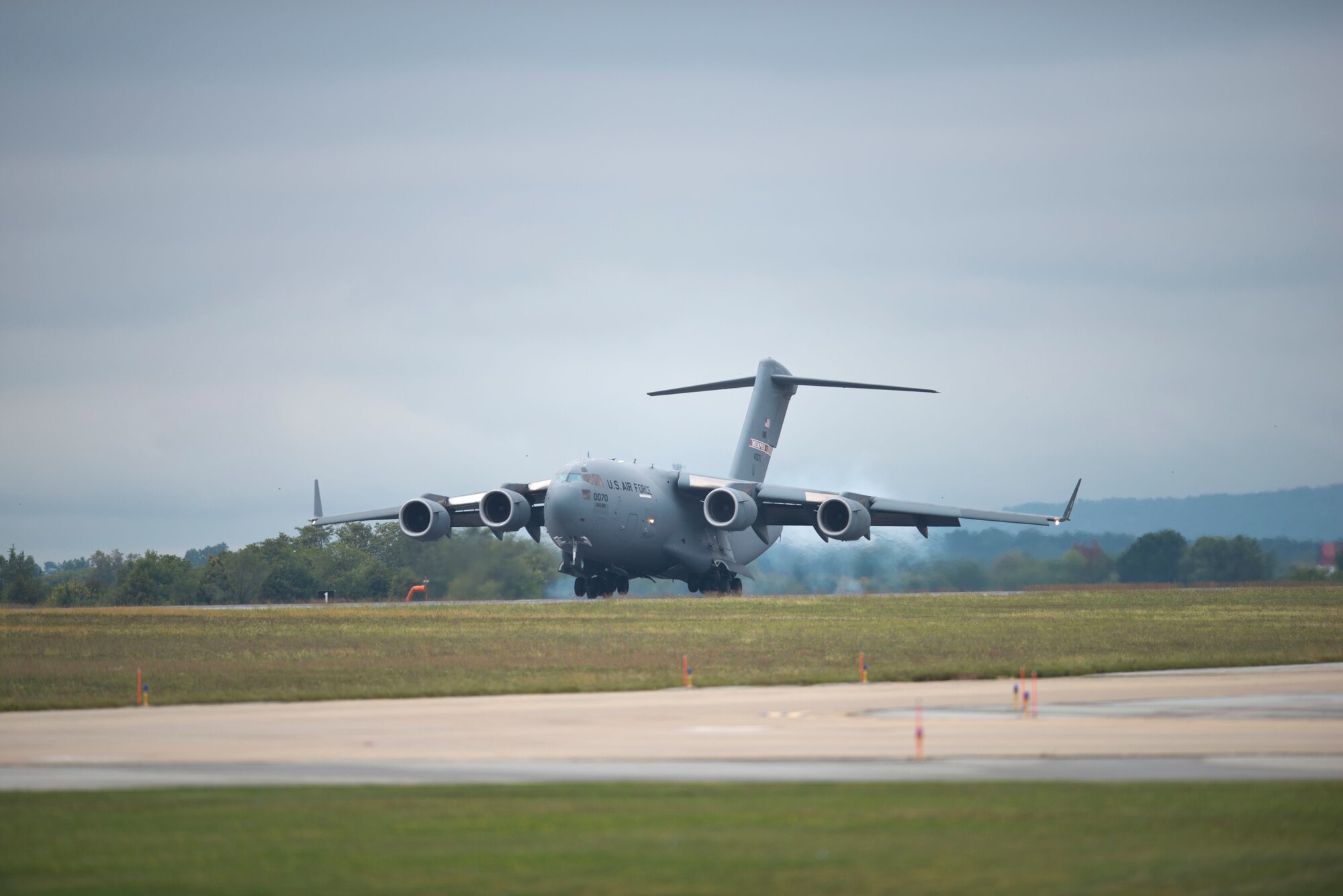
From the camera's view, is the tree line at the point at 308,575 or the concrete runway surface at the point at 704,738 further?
the tree line at the point at 308,575

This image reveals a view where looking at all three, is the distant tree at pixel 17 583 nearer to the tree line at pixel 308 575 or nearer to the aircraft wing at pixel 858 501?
the tree line at pixel 308 575

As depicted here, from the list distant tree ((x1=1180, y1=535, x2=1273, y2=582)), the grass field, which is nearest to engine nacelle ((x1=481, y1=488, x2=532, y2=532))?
the grass field

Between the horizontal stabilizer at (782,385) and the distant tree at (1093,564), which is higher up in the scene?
the horizontal stabilizer at (782,385)

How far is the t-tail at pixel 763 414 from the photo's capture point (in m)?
60.3

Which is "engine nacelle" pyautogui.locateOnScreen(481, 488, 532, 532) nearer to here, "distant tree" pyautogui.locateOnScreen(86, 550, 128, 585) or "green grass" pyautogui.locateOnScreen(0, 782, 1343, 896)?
"distant tree" pyautogui.locateOnScreen(86, 550, 128, 585)

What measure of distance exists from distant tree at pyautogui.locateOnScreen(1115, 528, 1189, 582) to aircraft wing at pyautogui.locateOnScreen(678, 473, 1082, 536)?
7155 millimetres

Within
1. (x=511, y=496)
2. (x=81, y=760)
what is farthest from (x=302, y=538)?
(x=81, y=760)

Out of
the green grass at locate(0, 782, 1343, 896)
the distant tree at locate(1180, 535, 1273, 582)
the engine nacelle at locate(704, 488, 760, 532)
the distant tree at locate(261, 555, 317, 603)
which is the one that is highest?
the engine nacelle at locate(704, 488, 760, 532)

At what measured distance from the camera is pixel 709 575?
189 ft

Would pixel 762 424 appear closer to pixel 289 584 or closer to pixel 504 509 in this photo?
pixel 504 509

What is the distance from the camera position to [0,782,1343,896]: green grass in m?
9.20

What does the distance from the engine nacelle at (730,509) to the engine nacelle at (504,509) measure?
6.18 m

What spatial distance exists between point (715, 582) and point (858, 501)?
6.78m

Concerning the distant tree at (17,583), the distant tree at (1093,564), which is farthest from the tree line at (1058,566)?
the distant tree at (17,583)
